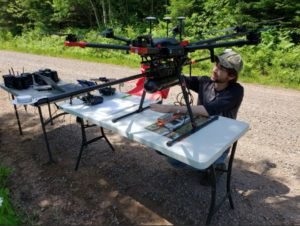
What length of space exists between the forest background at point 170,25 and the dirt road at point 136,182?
1706 millimetres

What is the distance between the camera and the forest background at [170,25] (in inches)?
336

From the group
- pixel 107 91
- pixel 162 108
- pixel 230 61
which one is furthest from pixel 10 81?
pixel 230 61

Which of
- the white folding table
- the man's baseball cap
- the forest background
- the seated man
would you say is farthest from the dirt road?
the forest background

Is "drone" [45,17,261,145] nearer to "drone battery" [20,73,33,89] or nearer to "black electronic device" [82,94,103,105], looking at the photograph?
"black electronic device" [82,94,103,105]

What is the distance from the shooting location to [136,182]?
3.55 m

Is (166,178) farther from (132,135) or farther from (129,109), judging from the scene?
(132,135)

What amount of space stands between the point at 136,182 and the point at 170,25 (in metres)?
10.3

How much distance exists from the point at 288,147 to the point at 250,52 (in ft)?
18.4

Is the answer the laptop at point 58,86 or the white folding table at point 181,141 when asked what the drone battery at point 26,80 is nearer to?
the laptop at point 58,86

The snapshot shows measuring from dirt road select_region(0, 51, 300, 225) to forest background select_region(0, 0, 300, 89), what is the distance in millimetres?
1706

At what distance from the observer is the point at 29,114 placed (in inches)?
231

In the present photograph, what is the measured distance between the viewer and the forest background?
8.52 meters

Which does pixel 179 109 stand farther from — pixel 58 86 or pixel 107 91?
pixel 58 86

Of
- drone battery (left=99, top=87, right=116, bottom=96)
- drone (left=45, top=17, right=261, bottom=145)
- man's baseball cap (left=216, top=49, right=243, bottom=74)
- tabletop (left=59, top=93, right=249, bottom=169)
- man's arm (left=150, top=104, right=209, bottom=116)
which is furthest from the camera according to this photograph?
drone battery (left=99, top=87, right=116, bottom=96)
